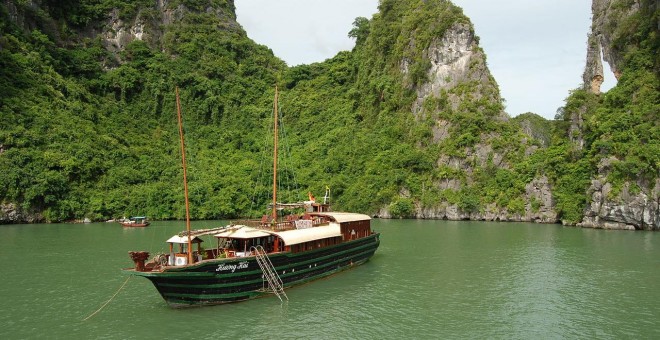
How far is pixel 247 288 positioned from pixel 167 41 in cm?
9475

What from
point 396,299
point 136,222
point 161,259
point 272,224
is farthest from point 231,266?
point 136,222

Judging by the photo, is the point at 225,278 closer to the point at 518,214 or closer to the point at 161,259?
the point at 161,259

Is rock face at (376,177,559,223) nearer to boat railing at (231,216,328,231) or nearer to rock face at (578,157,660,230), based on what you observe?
rock face at (578,157,660,230)

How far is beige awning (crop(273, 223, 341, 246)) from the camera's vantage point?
77.2 feet

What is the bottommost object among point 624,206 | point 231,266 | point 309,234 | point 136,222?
point 231,266

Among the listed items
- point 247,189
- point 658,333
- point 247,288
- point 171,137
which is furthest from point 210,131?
point 658,333

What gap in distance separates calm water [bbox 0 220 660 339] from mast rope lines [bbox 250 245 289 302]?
67cm

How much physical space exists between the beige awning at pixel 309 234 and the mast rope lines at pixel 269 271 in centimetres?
126

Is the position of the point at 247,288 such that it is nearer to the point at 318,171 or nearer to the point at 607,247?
the point at 607,247

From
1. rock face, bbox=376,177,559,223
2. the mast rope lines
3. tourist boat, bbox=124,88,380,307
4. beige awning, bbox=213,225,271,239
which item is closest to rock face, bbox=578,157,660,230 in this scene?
rock face, bbox=376,177,559,223

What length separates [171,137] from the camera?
290 ft

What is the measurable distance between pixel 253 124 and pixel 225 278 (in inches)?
3011

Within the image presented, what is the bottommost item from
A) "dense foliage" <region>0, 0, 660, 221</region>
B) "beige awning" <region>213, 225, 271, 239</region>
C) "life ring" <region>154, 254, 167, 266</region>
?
"life ring" <region>154, 254, 167, 266</region>

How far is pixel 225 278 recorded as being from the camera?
826 inches
